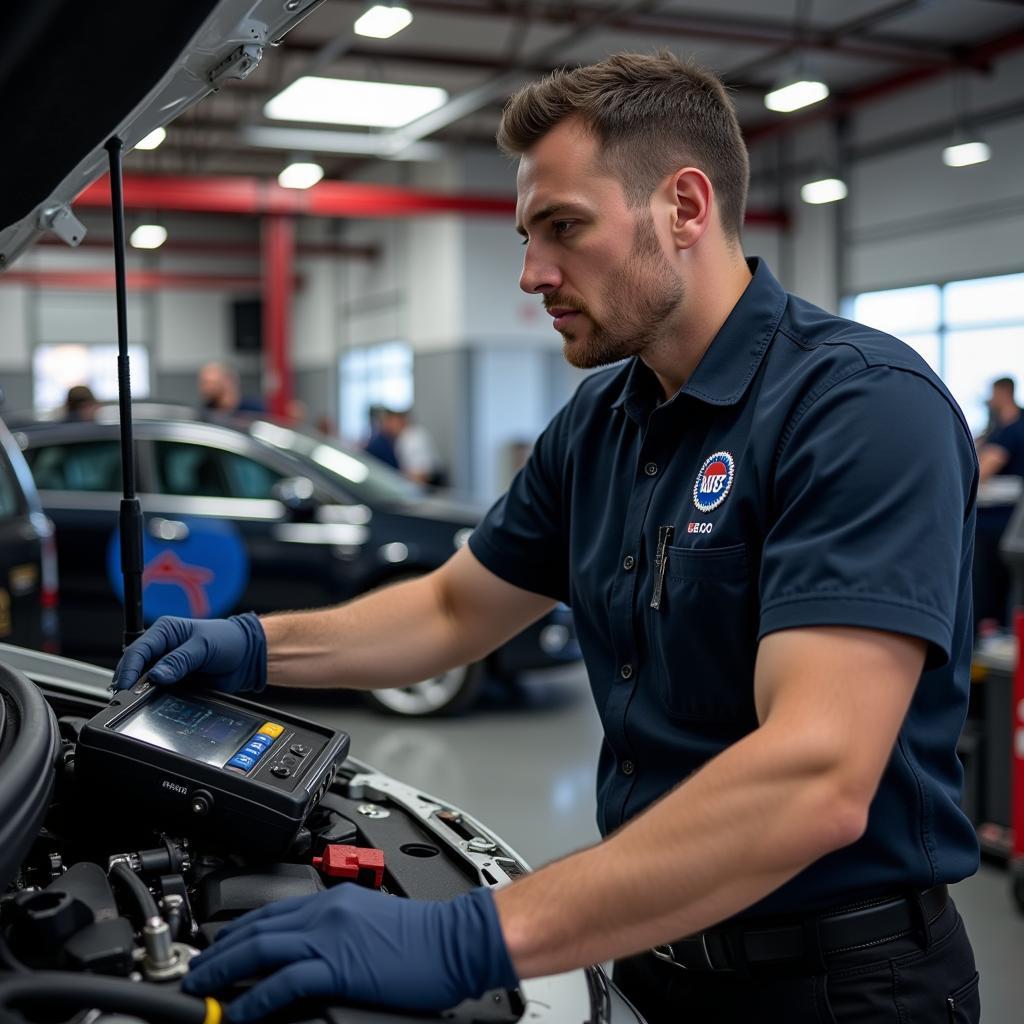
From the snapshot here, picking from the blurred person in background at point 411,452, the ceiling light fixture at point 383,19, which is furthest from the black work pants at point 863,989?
the blurred person in background at point 411,452

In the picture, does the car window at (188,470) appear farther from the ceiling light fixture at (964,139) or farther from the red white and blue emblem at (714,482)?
the ceiling light fixture at (964,139)

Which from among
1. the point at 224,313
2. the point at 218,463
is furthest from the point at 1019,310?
the point at 224,313

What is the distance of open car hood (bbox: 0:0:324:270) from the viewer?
3.48 ft

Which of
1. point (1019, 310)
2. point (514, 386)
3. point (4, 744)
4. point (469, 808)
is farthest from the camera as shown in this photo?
point (514, 386)

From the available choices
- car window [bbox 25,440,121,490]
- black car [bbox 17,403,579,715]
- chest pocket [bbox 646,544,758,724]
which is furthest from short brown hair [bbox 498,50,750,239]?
car window [bbox 25,440,121,490]

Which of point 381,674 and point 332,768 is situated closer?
point 332,768

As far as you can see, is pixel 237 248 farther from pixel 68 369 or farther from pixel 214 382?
pixel 214 382

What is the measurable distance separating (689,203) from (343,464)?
14.2 feet

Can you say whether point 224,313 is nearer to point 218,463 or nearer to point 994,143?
point 994,143

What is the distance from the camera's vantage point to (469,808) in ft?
13.1

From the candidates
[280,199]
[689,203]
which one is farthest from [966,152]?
[689,203]

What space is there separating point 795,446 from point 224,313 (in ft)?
62.0

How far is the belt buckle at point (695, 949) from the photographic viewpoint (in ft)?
4.28

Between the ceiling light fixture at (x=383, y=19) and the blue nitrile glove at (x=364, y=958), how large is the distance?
5483 mm
